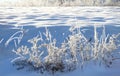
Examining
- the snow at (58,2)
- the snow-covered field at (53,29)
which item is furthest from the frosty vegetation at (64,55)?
the snow at (58,2)

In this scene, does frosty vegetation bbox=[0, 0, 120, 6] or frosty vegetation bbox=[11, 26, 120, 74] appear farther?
frosty vegetation bbox=[0, 0, 120, 6]

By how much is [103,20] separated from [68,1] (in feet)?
15.2

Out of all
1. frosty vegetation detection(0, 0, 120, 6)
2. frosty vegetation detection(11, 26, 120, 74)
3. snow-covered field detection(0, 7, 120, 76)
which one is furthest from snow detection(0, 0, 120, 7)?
frosty vegetation detection(11, 26, 120, 74)

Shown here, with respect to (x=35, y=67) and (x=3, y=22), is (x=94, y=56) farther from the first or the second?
(x=3, y=22)

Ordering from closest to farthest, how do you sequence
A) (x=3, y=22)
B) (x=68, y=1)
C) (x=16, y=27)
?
1. (x=16, y=27)
2. (x=3, y=22)
3. (x=68, y=1)

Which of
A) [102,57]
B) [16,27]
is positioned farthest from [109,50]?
[16,27]

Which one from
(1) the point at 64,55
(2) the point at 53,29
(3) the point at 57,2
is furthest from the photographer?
(3) the point at 57,2

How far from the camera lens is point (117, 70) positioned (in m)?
4.42

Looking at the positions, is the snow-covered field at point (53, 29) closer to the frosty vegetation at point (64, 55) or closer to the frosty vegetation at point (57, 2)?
the frosty vegetation at point (64, 55)

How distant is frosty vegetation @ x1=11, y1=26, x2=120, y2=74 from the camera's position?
434 cm

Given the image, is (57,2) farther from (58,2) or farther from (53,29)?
(53,29)

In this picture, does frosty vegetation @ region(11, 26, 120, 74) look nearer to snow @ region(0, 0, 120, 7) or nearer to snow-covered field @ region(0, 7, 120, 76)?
snow-covered field @ region(0, 7, 120, 76)

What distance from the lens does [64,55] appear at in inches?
175

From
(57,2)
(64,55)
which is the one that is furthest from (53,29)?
(57,2)
